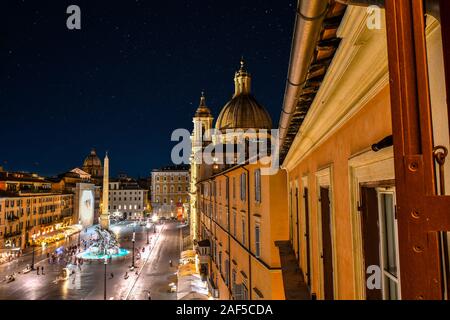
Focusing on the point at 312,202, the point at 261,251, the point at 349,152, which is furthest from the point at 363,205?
the point at 261,251

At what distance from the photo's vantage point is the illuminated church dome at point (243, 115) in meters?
51.2

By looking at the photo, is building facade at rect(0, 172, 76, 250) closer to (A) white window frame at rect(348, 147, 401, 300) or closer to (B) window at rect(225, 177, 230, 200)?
(B) window at rect(225, 177, 230, 200)

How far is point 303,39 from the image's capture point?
3.03 metres

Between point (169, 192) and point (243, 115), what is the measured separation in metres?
70.2

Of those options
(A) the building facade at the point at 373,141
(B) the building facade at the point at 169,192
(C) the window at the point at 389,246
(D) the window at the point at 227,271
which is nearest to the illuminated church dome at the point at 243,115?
(D) the window at the point at 227,271

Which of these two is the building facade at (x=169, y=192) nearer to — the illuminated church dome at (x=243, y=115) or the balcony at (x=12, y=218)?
the balcony at (x=12, y=218)

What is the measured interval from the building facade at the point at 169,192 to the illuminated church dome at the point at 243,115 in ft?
214

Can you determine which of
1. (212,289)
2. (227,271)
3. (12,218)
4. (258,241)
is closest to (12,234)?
(12,218)

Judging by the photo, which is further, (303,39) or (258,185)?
(258,185)

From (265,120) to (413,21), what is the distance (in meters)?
51.2

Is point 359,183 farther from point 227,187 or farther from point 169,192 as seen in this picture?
point 169,192

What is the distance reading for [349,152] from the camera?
14.7 ft
